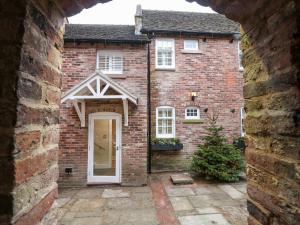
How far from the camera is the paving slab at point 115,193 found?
6523 mm

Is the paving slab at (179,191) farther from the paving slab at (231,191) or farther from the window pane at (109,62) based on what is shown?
the window pane at (109,62)

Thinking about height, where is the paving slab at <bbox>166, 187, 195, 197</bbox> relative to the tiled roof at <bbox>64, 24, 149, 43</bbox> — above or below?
below

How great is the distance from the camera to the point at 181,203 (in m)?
5.87

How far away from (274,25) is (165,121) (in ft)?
27.3

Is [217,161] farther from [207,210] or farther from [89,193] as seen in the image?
[89,193]

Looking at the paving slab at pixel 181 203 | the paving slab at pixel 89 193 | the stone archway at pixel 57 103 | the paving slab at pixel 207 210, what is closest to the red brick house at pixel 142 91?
the paving slab at pixel 89 193

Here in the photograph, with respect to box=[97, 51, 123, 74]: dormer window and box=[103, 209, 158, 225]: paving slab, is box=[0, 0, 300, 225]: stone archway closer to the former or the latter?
box=[103, 209, 158, 225]: paving slab

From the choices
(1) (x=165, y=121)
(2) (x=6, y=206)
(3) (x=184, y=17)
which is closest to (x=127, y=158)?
(1) (x=165, y=121)

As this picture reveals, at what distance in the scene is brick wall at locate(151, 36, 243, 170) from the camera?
956 cm

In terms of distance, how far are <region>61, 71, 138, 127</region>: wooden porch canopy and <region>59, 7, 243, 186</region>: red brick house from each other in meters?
0.03

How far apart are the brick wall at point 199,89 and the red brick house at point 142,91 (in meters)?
0.04

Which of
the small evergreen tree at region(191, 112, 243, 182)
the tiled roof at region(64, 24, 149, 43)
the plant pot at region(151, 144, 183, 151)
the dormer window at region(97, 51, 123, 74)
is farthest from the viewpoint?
the plant pot at region(151, 144, 183, 151)

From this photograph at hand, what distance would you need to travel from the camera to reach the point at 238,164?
8.16m

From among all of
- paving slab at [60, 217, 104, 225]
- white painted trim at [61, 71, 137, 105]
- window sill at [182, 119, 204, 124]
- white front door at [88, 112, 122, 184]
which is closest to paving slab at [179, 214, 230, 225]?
paving slab at [60, 217, 104, 225]
